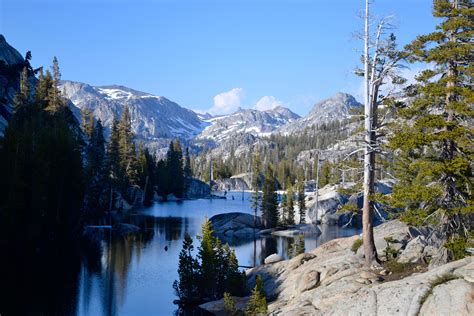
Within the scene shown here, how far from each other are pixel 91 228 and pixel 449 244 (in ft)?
203

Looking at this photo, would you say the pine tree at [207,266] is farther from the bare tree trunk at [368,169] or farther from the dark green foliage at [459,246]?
the dark green foliage at [459,246]

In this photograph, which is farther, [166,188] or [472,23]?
[166,188]

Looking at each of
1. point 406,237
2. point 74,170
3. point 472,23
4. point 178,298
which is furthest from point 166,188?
point 472,23

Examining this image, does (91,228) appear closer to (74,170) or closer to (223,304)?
(74,170)

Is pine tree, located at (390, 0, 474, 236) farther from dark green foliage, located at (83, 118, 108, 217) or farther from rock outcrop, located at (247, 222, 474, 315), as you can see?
dark green foliage, located at (83, 118, 108, 217)

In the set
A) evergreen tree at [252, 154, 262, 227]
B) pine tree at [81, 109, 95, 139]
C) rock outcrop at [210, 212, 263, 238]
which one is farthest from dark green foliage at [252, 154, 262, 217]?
pine tree at [81, 109, 95, 139]

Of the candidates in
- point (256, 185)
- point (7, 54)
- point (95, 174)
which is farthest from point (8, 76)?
point (256, 185)

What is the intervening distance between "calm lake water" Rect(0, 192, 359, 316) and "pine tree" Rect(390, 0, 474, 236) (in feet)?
61.3

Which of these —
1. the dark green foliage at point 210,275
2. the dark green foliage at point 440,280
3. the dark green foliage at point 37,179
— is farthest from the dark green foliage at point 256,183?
the dark green foliage at point 440,280

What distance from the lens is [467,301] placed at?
46.1 ft

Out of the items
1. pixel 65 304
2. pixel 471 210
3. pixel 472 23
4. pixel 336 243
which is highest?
pixel 472 23

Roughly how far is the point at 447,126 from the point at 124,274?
1219 inches

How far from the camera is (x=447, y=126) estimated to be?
21.1m

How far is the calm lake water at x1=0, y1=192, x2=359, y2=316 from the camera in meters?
32.8
